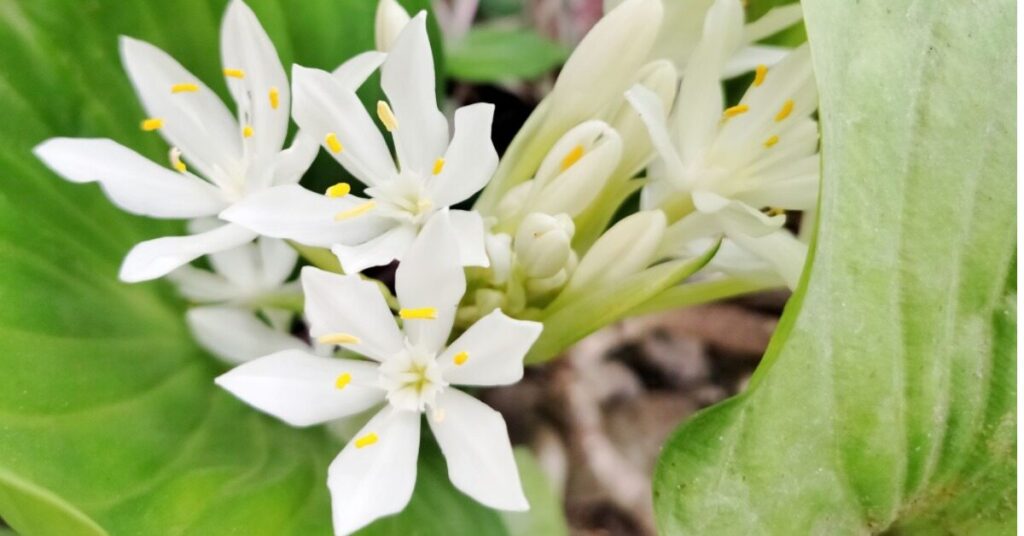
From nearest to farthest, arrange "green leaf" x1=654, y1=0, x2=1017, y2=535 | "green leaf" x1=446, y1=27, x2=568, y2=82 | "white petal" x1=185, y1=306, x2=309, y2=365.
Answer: "green leaf" x1=654, y1=0, x2=1017, y2=535, "white petal" x1=185, y1=306, x2=309, y2=365, "green leaf" x1=446, y1=27, x2=568, y2=82

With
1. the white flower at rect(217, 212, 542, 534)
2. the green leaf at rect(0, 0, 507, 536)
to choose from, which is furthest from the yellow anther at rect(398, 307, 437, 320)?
the green leaf at rect(0, 0, 507, 536)

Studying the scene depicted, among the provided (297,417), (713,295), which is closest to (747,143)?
(713,295)

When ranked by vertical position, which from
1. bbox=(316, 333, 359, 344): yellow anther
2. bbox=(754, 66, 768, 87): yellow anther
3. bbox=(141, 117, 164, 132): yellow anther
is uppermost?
bbox=(141, 117, 164, 132): yellow anther

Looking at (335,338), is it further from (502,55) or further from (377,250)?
(502,55)

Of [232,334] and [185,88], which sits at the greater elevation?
[185,88]

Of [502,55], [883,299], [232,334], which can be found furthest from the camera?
[502,55]

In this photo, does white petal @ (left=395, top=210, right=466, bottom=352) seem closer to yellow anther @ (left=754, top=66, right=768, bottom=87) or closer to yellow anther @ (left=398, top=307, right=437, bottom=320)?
yellow anther @ (left=398, top=307, right=437, bottom=320)

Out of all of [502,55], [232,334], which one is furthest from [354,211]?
[502,55]
